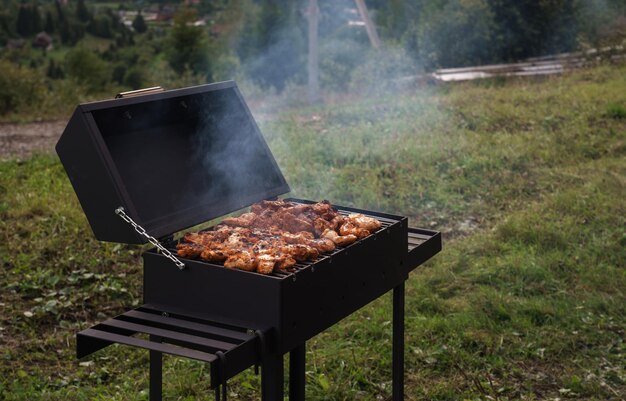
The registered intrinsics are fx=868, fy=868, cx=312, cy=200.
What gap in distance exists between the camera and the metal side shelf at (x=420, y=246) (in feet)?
12.1

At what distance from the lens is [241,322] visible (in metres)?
2.79

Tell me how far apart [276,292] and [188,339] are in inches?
12.0

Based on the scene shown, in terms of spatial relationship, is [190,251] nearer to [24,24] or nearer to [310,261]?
[310,261]

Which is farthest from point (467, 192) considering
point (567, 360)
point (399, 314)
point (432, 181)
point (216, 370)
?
point (216, 370)

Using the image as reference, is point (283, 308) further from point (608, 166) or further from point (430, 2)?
point (430, 2)

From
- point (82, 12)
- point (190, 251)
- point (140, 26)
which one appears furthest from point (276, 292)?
point (82, 12)

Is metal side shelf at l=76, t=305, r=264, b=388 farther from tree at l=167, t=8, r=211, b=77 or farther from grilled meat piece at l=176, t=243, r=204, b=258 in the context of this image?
tree at l=167, t=8, r=211, b=77

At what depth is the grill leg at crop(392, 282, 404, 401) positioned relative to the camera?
3771mm

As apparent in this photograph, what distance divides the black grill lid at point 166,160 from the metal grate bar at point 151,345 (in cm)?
40

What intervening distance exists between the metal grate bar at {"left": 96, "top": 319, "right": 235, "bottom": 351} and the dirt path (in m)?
6.21

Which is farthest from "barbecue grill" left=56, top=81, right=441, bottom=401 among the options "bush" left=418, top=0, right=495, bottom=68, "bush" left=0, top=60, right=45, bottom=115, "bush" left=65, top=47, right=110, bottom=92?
"bush" left=65, top=47, right=110, bottom=92

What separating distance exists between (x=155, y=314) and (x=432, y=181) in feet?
16.5

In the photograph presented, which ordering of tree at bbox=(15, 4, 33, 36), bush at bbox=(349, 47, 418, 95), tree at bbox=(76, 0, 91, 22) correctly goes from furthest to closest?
tree at bbox=(76, 0, 91, 22)
tree at bbox=(15, 4, 33, 36)
bush at bbox=(349, 47, 418, 95)

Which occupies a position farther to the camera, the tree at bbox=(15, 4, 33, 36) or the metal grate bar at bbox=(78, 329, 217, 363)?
the tree at bbox=(15, 4, 33, 36)
